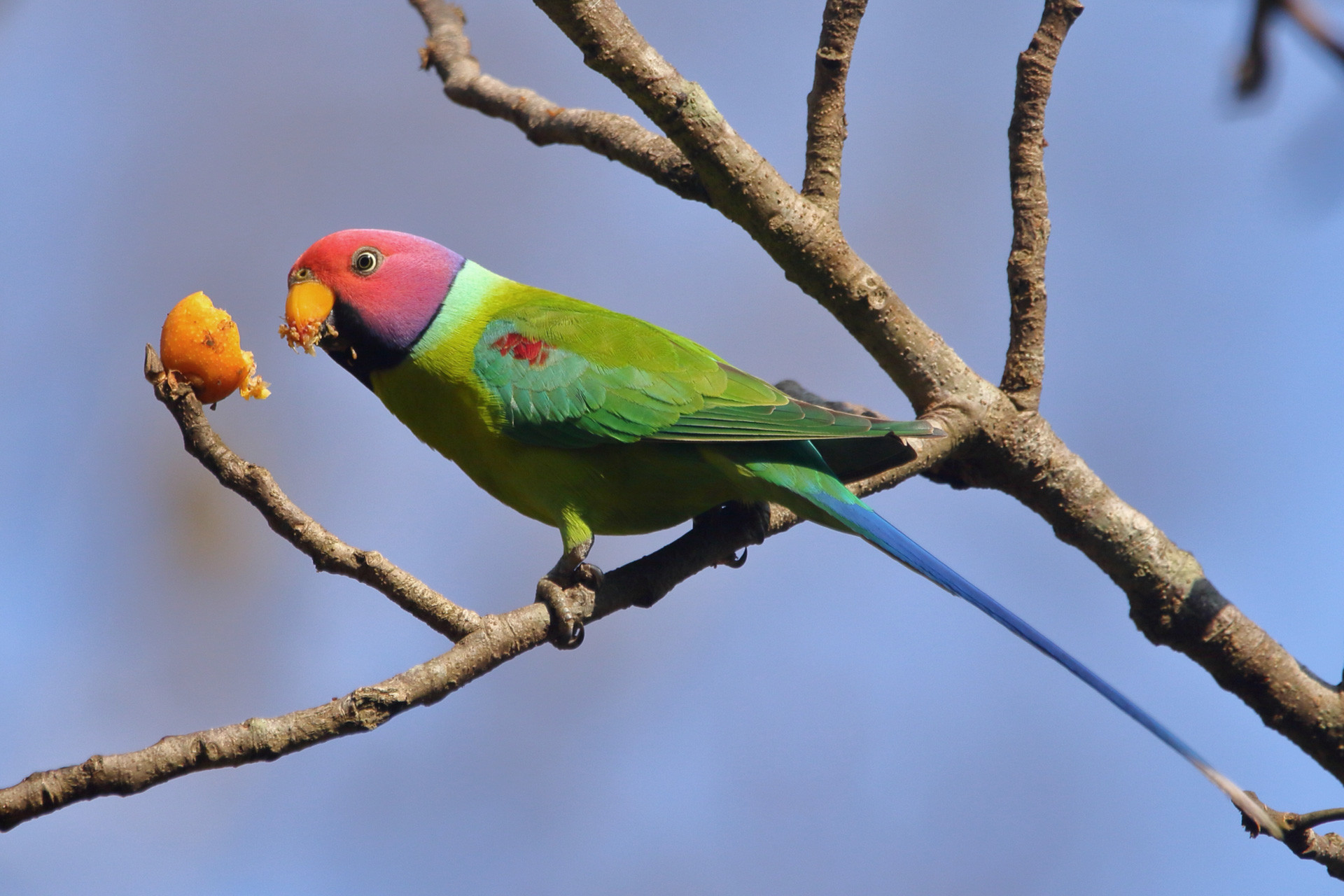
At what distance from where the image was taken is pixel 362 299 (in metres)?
3.29

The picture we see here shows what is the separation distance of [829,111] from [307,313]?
5.83ft

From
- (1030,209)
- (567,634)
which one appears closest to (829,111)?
(1030,209)

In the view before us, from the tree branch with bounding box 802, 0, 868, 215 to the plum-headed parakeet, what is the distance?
2.00 feet

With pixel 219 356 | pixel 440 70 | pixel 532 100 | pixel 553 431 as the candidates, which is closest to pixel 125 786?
pixel 219 356

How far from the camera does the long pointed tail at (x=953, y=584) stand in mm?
2406

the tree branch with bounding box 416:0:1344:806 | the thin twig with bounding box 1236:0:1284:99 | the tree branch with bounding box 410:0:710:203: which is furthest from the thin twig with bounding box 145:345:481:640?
the thin twig with bounding box 1236:0:1284:99

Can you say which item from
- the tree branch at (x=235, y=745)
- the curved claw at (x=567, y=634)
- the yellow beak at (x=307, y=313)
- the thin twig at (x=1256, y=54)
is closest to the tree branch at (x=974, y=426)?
the curved claw at (x=567, y=634)

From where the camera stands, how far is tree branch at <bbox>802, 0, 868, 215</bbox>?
115 inches

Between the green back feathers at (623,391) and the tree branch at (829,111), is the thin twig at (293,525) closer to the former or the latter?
the green back feathers at (623,391)

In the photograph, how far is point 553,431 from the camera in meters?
2.97

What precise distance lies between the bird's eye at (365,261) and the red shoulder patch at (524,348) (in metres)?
0.53

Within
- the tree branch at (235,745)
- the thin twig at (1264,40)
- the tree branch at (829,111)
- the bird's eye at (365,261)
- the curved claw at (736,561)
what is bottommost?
the tree branch at (235,745)

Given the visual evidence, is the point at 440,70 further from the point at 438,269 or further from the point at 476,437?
the point at 476,437

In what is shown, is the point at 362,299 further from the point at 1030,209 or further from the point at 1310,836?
the point at 1310,836
